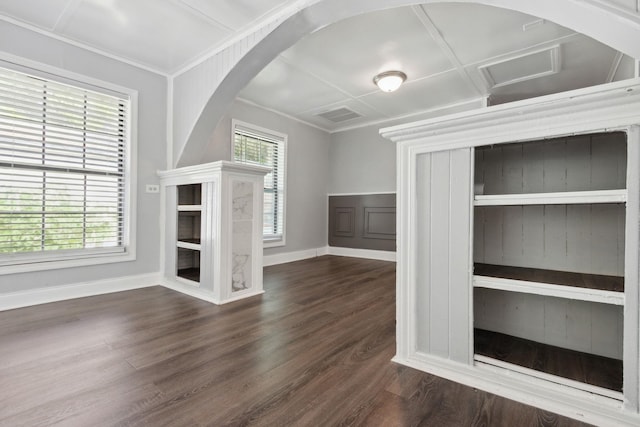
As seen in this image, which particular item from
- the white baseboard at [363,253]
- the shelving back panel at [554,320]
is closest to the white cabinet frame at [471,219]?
the shelving back panel at [554,320]

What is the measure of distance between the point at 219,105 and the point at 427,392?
3.02 meters

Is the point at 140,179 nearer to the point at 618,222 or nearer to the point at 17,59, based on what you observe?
the point at 17,59

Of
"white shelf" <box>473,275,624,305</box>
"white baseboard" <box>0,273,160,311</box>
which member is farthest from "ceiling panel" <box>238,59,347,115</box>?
"white shelf" <box>473,275,624,305</box>

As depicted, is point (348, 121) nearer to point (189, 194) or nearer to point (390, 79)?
point (390, 79)

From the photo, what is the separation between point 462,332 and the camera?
1419 millimetres

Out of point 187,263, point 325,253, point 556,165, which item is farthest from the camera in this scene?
point 325,253

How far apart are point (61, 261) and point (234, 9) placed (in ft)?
8.78

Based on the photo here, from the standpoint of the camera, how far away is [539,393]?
124 centimetres

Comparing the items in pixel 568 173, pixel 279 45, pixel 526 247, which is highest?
pixel 279 45

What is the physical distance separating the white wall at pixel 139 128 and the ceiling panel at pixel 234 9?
51.7 inches

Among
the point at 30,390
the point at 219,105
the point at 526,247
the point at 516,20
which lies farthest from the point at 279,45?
the point at 30,390

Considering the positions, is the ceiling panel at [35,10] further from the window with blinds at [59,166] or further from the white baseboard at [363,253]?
the white baseboard at [363,253]

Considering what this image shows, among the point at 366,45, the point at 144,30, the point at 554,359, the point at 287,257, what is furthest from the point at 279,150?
the point at 554,359

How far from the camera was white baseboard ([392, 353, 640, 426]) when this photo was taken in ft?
3.66
